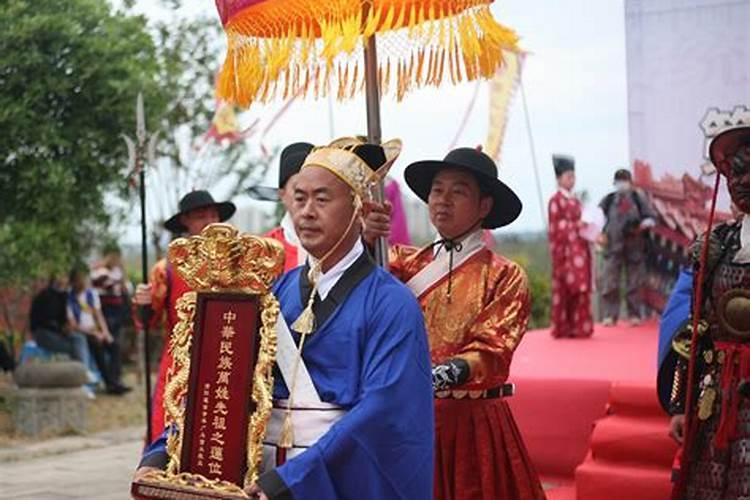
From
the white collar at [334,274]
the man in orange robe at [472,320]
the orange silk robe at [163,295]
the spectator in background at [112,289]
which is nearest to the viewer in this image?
the white collar at [334,274]

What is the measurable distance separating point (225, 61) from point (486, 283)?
3.75 ft

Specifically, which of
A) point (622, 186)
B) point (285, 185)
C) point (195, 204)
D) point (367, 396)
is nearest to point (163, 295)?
point (195, 204)

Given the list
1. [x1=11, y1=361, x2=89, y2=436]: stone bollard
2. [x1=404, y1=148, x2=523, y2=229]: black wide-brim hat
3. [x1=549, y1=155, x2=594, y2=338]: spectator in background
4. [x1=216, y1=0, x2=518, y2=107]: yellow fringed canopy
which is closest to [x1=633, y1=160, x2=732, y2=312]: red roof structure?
[x1=549, y1=155, x2=594, y2=338]: spectator in background

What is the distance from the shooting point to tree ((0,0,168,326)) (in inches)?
365

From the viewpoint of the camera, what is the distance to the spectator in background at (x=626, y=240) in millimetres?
8933

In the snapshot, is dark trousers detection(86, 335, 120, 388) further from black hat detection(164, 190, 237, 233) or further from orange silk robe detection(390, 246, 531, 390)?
orange silk robe detection(390, 246, 531, 390)

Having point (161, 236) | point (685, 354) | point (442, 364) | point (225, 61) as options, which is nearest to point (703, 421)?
point (685, 354)

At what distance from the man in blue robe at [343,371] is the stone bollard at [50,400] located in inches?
255

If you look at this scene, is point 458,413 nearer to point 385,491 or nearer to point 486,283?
point 486,283

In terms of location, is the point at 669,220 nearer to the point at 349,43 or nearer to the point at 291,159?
the point at 291,159

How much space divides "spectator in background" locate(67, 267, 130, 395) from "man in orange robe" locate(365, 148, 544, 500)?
7630 millimetres

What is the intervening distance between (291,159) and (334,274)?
1632 millimetres

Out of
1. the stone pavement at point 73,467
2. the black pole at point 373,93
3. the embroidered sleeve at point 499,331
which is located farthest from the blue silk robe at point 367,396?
the stone pavement at point 73,467

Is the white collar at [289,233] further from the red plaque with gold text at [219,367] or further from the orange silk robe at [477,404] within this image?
the red plaque with gold text at [219,367]
